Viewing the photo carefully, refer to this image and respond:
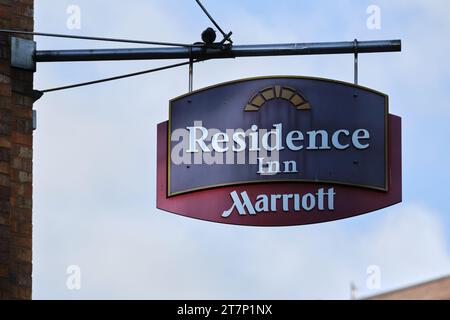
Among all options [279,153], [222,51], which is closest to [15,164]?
[222,51]

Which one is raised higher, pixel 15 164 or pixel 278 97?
pixel 278 97

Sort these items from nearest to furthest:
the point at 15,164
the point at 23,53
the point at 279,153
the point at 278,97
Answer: the point at 279,153
the point at 278,97
the point at 15,164
the point at 23,53

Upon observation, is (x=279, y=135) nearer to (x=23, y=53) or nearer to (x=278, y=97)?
(x=278, y=97)

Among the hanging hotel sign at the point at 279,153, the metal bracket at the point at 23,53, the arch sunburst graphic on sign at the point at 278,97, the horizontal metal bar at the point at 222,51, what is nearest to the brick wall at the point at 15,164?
the metal bracket at the point at 23,53

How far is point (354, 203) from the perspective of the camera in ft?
49.1

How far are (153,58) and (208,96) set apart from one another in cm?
59

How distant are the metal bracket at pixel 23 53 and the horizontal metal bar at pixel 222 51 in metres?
0.06

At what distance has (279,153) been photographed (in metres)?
15.1

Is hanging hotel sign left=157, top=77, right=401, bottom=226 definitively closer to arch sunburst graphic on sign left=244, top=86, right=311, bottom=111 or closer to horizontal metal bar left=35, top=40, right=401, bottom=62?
arch sunburst graphic on sign left=244, top=86, right=311, bottom=111

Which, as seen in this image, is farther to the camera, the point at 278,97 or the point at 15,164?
the point at 15,164

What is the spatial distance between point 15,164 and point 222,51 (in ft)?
6.73

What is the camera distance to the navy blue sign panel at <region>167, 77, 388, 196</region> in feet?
49.5

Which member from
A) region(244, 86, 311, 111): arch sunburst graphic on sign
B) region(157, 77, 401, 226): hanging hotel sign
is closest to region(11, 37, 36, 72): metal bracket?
region(157, 77, 401, 226): hanging hotel sign
